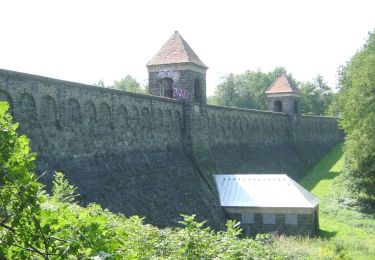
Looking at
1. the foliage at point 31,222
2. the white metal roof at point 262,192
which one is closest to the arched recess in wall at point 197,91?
the white metal roof at point 262,192

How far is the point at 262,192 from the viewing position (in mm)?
22094

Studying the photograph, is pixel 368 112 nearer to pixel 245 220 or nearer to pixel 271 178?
pixel 271 178

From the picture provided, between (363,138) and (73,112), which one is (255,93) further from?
(73,112)

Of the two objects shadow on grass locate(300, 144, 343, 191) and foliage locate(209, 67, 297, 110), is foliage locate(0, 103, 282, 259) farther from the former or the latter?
foliage locate(209, 67, 297, 110)

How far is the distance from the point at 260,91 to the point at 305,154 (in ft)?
139

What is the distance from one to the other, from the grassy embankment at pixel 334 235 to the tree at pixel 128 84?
189ft

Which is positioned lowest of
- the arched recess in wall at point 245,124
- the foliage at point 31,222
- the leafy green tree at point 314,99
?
the foliage at point 31,222

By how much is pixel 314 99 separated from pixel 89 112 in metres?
75.9

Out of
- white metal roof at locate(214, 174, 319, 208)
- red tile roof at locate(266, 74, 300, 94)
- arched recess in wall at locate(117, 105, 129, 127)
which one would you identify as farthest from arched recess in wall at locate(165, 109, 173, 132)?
red tile roof at locate(266, 74, 300, 94)

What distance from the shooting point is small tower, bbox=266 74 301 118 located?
42.1 m

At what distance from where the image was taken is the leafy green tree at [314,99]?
85688 mm

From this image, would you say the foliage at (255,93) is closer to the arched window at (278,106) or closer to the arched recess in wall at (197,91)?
the arched window at (278,106)

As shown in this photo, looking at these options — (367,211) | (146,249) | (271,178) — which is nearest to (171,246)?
(146,249)

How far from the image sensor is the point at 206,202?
21000 mm
